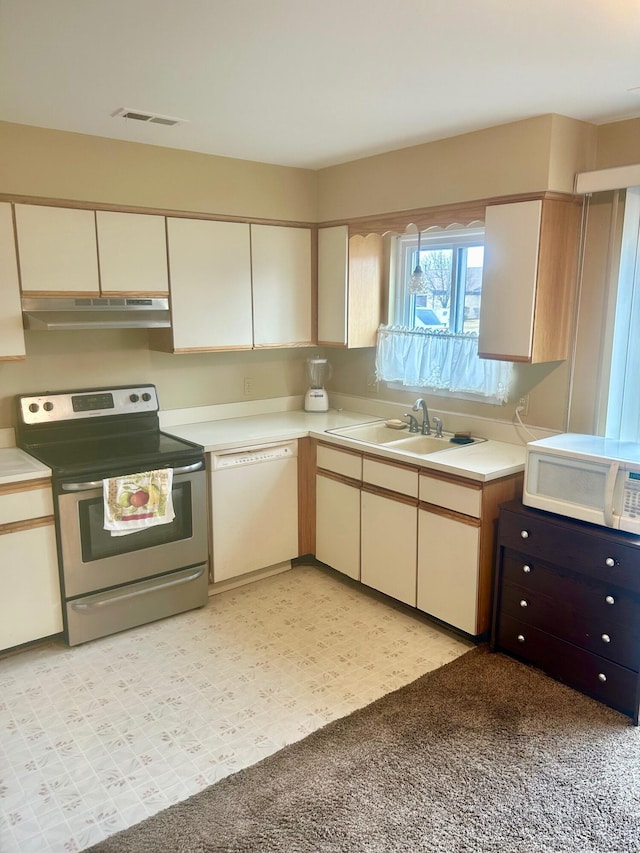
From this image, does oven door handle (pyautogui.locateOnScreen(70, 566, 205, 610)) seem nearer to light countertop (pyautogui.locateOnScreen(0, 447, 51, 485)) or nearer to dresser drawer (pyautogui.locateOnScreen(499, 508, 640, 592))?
light countertop (pyautogui.locateOnScreen(0, 447, 51, 485))

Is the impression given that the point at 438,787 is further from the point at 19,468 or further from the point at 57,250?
the point at 57,250

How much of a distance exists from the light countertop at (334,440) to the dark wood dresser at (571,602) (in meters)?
0.23

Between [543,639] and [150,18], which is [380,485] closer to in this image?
[543,639]

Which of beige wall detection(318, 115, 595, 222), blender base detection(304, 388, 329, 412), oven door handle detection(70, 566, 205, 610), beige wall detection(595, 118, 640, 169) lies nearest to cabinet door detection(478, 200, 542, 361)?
beige wall detection(318, 115, 595, 222)

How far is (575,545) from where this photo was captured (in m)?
2.54

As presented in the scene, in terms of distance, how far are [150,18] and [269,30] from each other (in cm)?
34

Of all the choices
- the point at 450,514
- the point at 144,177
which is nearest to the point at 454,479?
the point at 450,514

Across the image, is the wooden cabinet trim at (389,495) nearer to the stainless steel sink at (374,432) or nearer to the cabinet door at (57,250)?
the stainless steel sink at (374,432)

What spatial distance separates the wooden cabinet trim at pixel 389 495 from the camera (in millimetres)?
3131

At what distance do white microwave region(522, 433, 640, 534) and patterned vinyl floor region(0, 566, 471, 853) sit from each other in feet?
2.87

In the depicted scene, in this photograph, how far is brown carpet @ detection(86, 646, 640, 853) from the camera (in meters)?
1.93

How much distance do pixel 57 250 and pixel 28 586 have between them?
5.18 feet

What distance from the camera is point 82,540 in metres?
2.91

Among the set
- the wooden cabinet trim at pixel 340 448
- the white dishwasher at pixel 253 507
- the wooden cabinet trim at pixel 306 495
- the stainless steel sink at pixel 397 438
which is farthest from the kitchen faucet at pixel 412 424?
the white dishwasher at pixel 253 507
